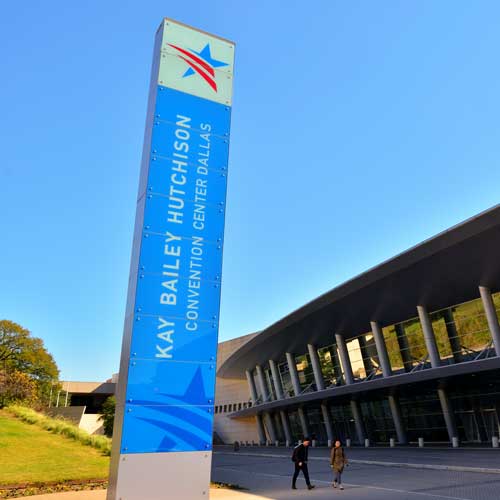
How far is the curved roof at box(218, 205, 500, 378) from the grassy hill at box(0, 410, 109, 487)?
15013mm

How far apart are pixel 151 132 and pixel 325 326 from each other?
97.8ft

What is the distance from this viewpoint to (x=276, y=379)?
5062 centimetres

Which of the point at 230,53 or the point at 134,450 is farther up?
the point at 230,53

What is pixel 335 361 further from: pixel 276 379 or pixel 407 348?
→ pixel 276 379

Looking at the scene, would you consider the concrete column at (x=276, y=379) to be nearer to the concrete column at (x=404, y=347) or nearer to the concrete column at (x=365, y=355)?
the concrete column at (x=365, y=355)

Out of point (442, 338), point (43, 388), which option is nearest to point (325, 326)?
point (442, 338)

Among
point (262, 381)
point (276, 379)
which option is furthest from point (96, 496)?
point (262, 381)

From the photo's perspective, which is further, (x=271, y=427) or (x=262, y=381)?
(x=271, y=427)

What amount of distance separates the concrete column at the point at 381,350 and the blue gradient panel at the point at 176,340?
28.3 metres

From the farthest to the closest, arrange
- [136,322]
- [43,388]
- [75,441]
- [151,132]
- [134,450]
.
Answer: [43,388], [75,441], [151,132], [136,322], [134,450]

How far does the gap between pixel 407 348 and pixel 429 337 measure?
15.4 feet

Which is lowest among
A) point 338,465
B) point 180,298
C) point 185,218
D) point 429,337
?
point 338,465

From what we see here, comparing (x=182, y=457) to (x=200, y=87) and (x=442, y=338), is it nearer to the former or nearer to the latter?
(x=200, y=87)

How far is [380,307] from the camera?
30.8 meters
